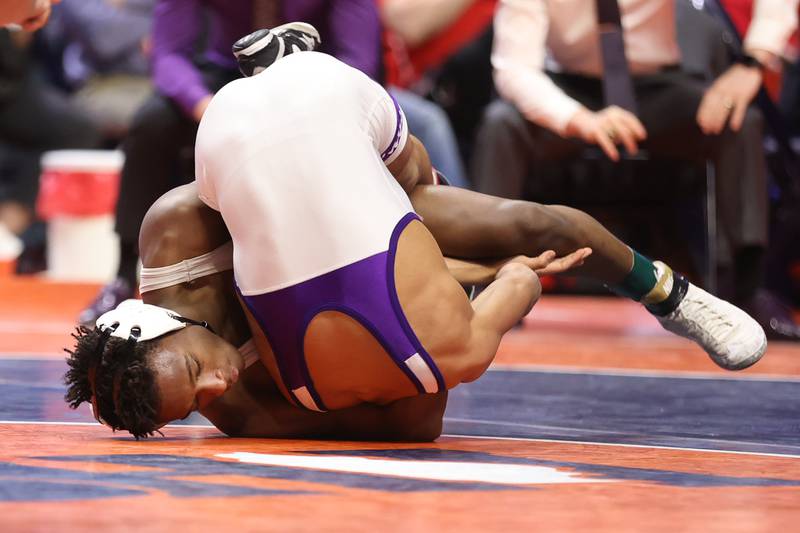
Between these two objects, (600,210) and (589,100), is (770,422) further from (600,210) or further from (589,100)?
(600,210)

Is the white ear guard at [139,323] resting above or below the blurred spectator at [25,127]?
above

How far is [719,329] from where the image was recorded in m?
3.27

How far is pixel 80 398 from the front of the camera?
2.60 meters

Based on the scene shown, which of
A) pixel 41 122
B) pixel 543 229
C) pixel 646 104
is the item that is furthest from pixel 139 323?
pixel 41 122

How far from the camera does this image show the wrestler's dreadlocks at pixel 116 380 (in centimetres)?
251

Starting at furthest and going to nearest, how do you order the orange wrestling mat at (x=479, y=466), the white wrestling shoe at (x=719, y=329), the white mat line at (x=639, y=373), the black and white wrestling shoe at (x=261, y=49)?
the white mat line at (x=639, y=373), the white wrestling shoe at (x=719, y=329), the black and white wrestling shoe at (x=261, y=49), the orange wrestling mat at (x=479, y=466)

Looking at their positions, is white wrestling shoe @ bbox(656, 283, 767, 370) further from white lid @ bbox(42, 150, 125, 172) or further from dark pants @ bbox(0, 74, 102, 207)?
dark pants @ bbox(0, 74, 102, 207)

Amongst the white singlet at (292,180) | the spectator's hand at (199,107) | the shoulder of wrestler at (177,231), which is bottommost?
the spectator's hand at (199,107)

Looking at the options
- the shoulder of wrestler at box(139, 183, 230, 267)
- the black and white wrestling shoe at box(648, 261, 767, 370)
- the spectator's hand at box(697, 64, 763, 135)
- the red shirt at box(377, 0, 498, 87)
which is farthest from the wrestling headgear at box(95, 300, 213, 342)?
the red shirt at box(377, 0, 498, 87)

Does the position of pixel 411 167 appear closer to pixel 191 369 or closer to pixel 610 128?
pixel 191 369

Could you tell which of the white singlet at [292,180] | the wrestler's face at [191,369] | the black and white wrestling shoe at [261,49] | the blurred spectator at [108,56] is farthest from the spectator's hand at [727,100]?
the blurred spectator at [108,56]

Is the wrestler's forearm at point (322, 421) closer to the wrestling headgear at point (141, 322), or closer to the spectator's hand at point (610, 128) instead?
the wrestling headgear at point (141, 322)

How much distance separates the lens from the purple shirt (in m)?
5.01

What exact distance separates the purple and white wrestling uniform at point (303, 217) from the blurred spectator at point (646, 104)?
2.19m
